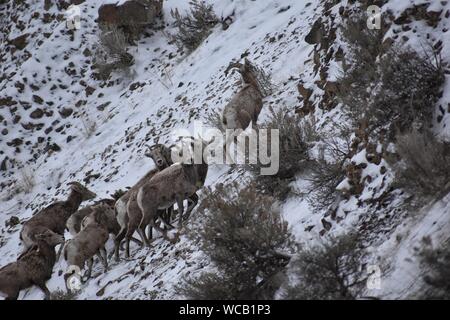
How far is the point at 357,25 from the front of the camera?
30.0 ft

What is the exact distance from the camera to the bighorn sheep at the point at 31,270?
378 inches

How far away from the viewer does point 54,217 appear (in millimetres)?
12492

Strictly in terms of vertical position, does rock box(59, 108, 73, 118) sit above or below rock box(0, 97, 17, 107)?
below

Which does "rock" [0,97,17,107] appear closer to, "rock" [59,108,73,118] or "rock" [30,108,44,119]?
"rock" [30,108,44,119]

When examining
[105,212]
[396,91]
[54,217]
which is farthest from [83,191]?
[396,91]

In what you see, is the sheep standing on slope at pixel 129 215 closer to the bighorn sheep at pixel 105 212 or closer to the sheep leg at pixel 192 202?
the bighorn sheep at pixel 105 212

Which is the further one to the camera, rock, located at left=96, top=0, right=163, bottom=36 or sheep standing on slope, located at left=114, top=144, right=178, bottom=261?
rock, located at left=96, top=0, right=163, bottom=36

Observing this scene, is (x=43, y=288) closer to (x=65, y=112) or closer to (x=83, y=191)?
(x=83, y=191)

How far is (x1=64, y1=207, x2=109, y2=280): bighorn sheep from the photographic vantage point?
10.1 m

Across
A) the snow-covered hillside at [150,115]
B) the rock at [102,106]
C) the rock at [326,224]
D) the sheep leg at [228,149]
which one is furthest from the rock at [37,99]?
the rock at [326,224]

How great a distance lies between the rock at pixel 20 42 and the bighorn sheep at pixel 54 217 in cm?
912

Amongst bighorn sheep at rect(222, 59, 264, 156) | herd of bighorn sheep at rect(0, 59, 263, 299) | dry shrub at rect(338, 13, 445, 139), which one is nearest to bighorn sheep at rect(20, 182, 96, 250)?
herd of bighorn sheep at rect(0, 59, 263, 299)

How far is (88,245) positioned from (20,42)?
12457mm
